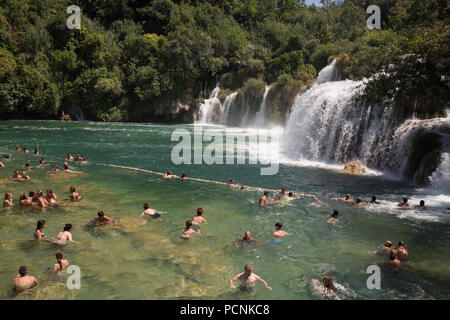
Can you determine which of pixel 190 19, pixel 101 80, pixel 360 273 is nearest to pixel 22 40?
A: pixel 101 80

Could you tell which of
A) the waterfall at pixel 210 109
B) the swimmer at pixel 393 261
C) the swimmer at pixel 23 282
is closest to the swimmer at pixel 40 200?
the swimmer at pixel 23 282

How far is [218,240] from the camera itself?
980 cm

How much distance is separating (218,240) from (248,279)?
257 cm

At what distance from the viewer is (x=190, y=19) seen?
59.3 m

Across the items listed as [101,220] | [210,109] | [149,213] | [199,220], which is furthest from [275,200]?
[210,109]

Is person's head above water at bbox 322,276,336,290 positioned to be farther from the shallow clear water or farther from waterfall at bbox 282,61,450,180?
waterfall at bbox 282,61,450,180

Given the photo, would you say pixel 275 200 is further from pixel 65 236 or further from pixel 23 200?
pixel 23 200

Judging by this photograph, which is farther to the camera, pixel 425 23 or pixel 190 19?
pixel 190 19

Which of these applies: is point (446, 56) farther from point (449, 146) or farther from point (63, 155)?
point (63, 155)

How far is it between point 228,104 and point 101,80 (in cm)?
1792

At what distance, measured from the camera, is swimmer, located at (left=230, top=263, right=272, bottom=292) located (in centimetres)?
722

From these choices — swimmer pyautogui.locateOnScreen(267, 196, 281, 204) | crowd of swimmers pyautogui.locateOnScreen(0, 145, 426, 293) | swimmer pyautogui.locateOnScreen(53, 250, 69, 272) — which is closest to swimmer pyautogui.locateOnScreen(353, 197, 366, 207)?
crowd of swimmers pyautogui.locateOnScreen(0, 145, 426, 293)

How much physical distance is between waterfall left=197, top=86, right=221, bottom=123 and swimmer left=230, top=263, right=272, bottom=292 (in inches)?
1649

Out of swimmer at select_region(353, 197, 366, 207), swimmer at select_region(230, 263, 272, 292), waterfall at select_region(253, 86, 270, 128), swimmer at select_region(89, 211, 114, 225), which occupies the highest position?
waterfall at select_region(253, 86, 270, 128)
